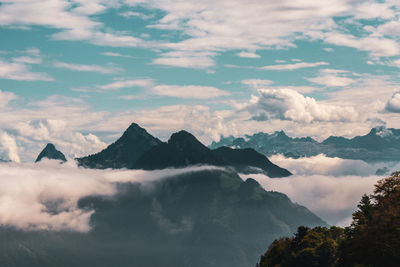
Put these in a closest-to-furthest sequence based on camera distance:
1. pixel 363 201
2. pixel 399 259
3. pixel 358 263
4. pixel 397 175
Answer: pixel 399 259, pixel 358 263, pixel 397 175, pixel 363 201

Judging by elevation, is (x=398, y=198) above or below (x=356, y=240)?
above

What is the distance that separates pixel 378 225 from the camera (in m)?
121

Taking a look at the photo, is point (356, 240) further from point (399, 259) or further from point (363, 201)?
point (363, 201)

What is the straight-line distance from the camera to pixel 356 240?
128875mm

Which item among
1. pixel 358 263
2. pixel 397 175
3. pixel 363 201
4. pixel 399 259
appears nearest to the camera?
pixel 399 259

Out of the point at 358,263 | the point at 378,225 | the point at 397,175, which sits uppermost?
the point at 397,175

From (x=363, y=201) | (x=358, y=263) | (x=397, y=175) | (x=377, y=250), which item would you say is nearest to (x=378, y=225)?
(x=377, y=250)

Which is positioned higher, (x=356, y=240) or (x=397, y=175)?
(x=397, y=175)

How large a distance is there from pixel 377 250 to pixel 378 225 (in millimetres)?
5885

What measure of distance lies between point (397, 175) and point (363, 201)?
29039 mm

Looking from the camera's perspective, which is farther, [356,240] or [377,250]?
[356,240]

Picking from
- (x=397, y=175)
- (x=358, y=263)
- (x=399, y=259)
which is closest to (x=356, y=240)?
(x=358, y=263)

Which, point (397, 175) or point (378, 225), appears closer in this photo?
point (378, 225)

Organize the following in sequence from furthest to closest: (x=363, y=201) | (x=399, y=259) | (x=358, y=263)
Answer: (x=363, y=201) → (x=358, y=263) → (x=399, y=259)
